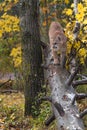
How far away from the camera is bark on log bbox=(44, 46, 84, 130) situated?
5344 mm

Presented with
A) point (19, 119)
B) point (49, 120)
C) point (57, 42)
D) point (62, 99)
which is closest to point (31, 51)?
point (57, 42)

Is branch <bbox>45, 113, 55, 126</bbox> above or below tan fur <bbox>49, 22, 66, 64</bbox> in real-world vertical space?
below

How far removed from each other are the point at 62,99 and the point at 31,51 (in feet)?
7.11

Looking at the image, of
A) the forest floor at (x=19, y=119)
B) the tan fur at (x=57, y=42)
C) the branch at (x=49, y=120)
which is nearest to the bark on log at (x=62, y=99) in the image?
the tan fur at (x=57, y=42)

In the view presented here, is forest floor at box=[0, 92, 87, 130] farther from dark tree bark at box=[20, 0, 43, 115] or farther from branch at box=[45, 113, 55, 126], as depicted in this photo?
dark tree bark at box=[20, 0, 43, 115]

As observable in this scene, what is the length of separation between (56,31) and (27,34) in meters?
0.71

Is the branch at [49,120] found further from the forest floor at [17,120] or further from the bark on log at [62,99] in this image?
the bark on log at [62,99]

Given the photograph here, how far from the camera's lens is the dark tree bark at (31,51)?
7.75 meters

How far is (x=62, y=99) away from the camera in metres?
5.93

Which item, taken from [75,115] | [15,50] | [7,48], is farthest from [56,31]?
[7,48]

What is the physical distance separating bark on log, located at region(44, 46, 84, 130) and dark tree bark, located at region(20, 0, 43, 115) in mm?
624

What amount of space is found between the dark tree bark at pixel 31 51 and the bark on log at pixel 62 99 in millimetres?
624

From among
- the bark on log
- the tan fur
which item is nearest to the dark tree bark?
the tan fur

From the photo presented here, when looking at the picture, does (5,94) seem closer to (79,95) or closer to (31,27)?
(31,27)
